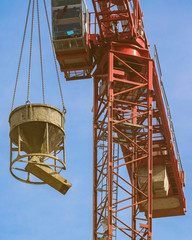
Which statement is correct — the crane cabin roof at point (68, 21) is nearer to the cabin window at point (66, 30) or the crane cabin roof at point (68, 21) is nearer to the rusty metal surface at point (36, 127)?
the cabin window at point (66, 30)

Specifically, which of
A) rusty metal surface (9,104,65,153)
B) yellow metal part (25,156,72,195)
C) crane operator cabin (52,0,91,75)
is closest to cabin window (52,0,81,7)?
crane operator cabin (52,0,91,75)

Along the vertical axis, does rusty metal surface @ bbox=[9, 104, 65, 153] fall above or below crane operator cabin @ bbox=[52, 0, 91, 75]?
below

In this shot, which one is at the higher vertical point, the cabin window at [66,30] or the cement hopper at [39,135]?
the cabin window at [66,30]

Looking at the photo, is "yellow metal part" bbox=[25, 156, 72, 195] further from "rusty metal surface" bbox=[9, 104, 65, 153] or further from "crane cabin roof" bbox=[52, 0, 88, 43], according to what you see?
"crane cabin roof" bbox=[52, 0, 88, 43]

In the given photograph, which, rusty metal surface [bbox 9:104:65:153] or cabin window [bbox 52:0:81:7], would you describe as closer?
rusty metal surface [bbox 9:104:65:153]

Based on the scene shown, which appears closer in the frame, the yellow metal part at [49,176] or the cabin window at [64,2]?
the yellow metal part at [49,176]

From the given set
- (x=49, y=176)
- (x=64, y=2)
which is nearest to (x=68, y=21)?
(x=64, y=2)

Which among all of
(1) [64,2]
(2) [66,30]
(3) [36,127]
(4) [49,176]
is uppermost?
(1) [64,2]

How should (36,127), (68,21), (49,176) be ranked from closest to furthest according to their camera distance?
(49,176) < (36,127) < (68,21)

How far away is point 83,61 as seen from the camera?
136 ft

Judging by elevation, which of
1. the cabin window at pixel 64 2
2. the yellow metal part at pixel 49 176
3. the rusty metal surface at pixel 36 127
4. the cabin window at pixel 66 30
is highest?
the cabin window at pixel 64 2

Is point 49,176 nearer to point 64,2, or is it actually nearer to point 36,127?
point 36,127

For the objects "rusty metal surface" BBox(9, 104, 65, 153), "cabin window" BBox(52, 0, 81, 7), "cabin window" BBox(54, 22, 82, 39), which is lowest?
"rusty metal surface" BBox(9, 104, 65, 153)

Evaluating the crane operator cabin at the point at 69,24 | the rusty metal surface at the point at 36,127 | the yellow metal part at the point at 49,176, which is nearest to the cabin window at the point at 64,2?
the crane operator cabin at the point at 69,24
